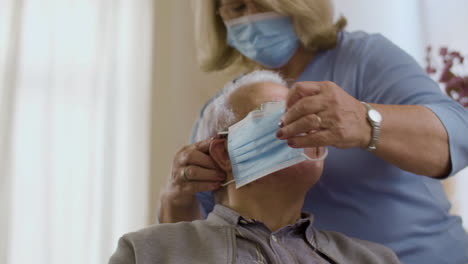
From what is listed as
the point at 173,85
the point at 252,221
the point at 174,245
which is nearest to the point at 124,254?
the point at 174,245

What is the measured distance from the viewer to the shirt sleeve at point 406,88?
1.36m

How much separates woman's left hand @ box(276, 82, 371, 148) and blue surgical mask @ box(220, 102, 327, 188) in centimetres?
11

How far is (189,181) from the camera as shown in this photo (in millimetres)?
1489

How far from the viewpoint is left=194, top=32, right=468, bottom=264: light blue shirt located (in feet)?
4.81

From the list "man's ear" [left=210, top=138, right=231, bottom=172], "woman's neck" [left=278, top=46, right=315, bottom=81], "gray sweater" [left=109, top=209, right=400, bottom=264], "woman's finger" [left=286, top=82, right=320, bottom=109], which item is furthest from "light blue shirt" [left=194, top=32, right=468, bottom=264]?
"woman's finger" [left=286, top=82, right=320, bottom=109]

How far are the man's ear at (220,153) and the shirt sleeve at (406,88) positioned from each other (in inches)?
18.5

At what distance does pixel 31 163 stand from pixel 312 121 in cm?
161

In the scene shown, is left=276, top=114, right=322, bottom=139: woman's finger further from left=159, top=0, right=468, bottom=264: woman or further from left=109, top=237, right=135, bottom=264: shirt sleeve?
left=109, top=237, right=135, bottom=264: shirt sleeve

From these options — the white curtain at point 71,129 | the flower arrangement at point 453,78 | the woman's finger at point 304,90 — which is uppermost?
the woman's finger at point 304,90

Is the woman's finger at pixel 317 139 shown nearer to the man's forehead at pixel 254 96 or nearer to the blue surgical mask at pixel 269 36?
the man's forehead at pixel 254 96

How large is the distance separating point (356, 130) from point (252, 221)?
1.19ft

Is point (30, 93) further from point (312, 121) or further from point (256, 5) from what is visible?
point (312, 121)

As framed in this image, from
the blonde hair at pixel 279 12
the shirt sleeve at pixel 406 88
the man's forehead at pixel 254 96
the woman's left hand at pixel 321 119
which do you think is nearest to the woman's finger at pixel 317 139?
the woman's left hand at pixel 321 119

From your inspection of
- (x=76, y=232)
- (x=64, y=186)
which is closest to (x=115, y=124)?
(x=64, y=186)
